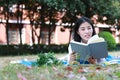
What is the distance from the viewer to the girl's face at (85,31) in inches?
237

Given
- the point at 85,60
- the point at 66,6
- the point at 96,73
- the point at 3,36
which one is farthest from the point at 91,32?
the point at 3,36

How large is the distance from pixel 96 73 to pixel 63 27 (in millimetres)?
16246

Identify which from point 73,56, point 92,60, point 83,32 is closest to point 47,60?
point 73,56

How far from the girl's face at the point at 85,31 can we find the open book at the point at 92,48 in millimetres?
477

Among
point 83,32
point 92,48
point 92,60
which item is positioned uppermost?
point 83,32

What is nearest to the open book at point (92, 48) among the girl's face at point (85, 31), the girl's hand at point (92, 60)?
the girl's hand at point (92, 60)

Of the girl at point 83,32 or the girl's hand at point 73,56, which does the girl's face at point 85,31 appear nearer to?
the girl at point 83,32

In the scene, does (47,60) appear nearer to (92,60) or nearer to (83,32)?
(92,60)

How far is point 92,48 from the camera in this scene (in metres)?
5.40

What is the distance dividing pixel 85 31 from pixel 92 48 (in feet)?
2.29

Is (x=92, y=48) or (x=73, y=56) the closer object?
(x=92, y=48)

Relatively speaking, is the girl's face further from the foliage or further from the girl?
the foliage

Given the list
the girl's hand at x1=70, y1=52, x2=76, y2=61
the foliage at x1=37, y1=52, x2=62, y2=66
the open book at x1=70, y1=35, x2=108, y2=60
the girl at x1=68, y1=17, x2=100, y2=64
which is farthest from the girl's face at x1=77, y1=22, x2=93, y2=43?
the foliage at x1=37, y1=52, x2=62, y2=66

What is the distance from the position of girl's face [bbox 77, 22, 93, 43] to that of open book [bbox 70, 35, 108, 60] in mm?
477
